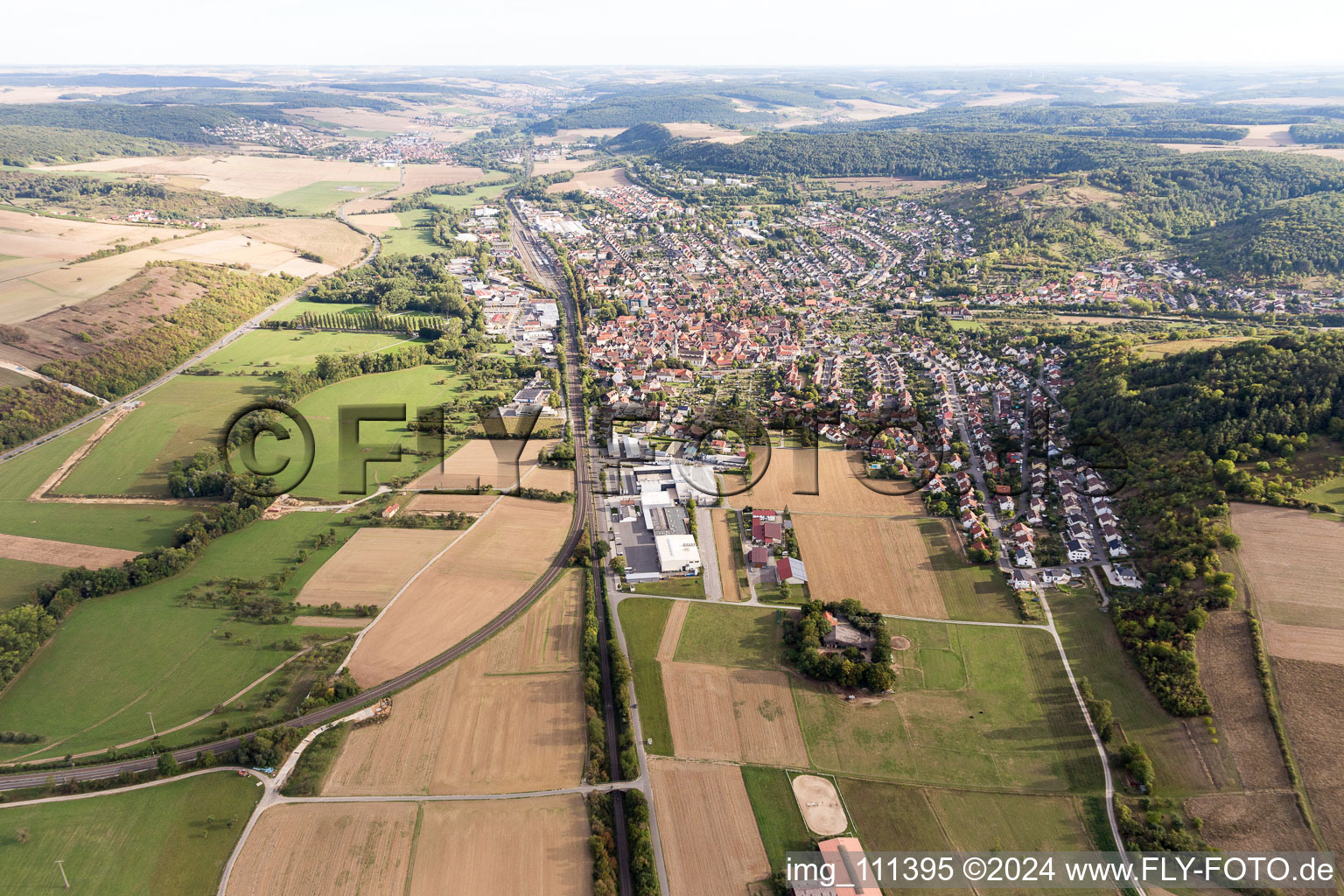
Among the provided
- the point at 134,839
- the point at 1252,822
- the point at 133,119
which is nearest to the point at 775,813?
the point at 1252,822

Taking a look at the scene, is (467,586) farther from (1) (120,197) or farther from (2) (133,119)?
(2) (133,119)

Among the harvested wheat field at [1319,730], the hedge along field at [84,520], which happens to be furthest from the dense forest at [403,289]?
the harvested wheat field at [1319,730]

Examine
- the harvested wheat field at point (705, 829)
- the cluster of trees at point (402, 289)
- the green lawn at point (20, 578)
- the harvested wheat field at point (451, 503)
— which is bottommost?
the harvested wheat field at point (705, 829)

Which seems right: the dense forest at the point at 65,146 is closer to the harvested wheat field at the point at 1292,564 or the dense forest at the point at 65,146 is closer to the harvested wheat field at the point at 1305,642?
the harvested wheat field at the point at 1292,564

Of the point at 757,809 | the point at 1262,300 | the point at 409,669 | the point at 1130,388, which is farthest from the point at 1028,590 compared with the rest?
the point at 1262,300

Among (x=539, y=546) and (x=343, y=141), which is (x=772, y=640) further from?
(x=343, y=141)

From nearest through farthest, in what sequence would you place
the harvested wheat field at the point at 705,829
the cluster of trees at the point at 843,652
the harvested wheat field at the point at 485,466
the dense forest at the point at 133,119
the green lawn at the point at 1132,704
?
the harvested wheat field at the point at 705,829, the green lawn at the point at 1132,704, the cluster of trees at the point at 843,652, the harvested wheat field at the point at 485,466, the dense forest at the point at 133,119
